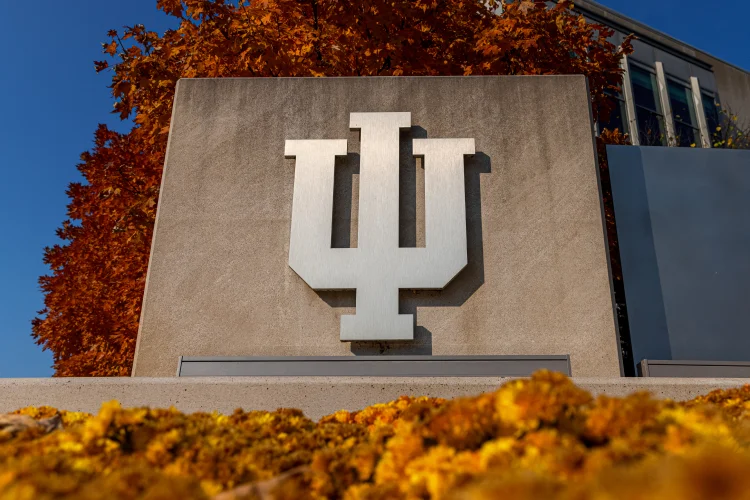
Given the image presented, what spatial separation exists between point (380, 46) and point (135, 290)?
5.79 metres

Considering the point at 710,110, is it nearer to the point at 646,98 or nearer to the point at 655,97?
the point at 655,97

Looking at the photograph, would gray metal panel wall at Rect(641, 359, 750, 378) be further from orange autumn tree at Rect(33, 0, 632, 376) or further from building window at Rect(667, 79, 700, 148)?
building window at Rect(667, 79, 700, 148)

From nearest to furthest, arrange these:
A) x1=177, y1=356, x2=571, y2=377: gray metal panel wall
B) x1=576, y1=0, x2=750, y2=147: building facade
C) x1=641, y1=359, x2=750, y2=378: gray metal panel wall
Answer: x1=177, y1=356, x2=571, y2=377: gray metal panel wall, x1=641, y1=359, x2=750, y2=378: gray metal panel wall, x1=576, y1=0, x2=750, y2=147: building facade

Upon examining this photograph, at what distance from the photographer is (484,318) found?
4988 mm

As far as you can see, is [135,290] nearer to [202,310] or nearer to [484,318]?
[202,310]

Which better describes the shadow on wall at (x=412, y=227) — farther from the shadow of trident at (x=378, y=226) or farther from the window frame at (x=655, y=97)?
the window frame at (x=655, y=97)

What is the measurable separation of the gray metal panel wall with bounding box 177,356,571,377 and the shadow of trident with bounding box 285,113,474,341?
32cm

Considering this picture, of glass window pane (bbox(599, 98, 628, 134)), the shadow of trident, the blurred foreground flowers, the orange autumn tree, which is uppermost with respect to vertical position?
glass window pane (bbox(599, 98, 628, 134))

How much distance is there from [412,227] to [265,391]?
2.11 meters

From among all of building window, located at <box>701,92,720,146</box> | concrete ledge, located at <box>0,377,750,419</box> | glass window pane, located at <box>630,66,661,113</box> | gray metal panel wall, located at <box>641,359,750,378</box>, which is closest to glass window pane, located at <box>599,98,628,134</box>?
glass window pane, located at <box>630,66,661,113</box>

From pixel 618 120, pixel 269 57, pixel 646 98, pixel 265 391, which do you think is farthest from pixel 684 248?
pixel 646 98

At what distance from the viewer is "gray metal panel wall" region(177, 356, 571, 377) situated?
4578 mm

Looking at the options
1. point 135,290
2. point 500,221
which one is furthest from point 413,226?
point 135,290

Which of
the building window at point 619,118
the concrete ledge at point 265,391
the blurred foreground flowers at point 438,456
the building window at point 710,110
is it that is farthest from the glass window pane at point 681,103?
the blurred foreground flowers at point 438,456
